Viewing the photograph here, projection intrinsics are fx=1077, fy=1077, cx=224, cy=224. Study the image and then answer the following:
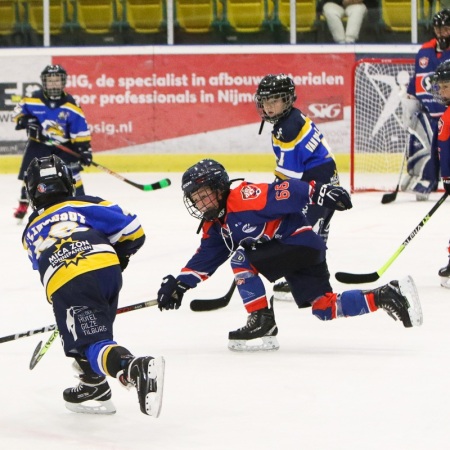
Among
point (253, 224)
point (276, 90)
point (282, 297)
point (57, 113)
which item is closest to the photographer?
point (253, 224)

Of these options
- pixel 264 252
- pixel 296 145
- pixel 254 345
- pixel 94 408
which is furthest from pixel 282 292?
pixel 94 408

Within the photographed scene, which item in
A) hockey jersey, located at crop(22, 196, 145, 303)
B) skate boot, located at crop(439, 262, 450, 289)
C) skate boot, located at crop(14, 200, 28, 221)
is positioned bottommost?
skate boot, located at crop(14, 200, 28, 221)

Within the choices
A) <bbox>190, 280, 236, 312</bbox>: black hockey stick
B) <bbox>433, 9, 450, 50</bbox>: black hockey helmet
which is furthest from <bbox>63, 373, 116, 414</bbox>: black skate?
<bbox>433, 9, 450, 50</bbox>: black hockey helmet

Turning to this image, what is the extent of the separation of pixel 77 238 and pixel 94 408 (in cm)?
47

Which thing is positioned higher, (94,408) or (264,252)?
(264,252)

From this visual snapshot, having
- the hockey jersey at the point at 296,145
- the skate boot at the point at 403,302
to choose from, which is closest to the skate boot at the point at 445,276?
the hockey jersey at the point at 296,145

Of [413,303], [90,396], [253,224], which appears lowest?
[90,396]

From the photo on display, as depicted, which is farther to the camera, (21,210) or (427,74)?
(427,74)

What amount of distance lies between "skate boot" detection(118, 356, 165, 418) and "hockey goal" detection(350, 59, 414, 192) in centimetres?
667

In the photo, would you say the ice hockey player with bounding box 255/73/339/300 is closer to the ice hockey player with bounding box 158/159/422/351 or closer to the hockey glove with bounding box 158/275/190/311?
the ice hockey player with bounding box 158/159/422/351

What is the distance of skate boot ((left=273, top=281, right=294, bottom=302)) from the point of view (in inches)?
182

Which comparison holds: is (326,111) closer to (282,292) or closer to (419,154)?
(419,154)

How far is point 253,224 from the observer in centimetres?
350

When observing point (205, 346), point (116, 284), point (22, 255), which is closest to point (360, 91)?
point (22, 255)
